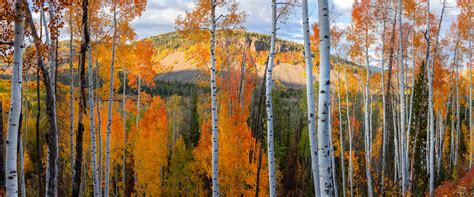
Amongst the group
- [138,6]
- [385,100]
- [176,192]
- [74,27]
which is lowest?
[176,192]

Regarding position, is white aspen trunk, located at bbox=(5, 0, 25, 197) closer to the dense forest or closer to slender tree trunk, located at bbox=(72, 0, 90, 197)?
the dense forest

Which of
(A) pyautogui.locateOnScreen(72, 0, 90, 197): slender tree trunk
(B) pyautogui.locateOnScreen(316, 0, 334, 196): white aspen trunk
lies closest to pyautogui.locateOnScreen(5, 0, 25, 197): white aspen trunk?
(A) pyautogui.locateOnScreen(72, 0, 90, 197): slender tree trunk

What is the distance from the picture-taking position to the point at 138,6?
11250 millimetres

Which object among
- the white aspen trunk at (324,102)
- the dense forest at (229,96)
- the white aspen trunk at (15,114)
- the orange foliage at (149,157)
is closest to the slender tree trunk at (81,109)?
the dense forest at (229,96)

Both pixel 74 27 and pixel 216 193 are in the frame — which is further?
pixel 74 27

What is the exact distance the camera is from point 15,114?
4.68m

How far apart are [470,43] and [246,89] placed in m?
10.5

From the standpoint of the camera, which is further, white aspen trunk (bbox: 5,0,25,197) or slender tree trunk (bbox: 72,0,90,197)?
slender tree trunk (bbox: 72,0,90,197)

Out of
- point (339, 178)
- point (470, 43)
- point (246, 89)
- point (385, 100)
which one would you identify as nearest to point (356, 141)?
point (339, 178)

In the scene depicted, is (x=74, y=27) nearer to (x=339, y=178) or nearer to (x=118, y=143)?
(x=118, y=143)

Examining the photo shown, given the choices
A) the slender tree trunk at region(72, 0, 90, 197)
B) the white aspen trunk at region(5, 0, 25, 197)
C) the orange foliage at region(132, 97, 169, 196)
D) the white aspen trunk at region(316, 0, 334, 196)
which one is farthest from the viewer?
the orange foliage at region(132, 97, 169, 196)

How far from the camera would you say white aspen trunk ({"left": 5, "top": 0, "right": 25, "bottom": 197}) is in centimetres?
460

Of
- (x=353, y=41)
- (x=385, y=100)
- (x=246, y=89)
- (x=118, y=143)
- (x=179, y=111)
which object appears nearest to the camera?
(x=385, y=100)

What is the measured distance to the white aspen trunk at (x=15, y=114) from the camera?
460 cm
